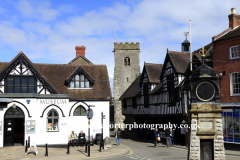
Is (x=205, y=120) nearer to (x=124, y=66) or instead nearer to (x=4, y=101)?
(x=4, y=101)

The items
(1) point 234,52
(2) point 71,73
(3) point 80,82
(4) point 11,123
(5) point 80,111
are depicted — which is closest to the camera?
(1) point 234,52

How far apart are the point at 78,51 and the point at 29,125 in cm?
2443

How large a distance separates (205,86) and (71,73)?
Answer: 52.9 feet

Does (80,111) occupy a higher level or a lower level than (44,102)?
lower

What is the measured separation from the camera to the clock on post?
14.0 m

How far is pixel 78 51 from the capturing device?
4653 centimetres

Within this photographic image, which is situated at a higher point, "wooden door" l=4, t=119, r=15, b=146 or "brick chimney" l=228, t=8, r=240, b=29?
"brick chimney" l=228, t=8, r=240, b=29

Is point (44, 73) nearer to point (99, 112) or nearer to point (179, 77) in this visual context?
point (99, 112)

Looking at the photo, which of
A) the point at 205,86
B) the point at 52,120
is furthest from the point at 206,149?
the point at 52,120

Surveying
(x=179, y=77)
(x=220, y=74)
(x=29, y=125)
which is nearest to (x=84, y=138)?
(x=29, y=125)

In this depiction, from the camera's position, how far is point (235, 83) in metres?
22.7

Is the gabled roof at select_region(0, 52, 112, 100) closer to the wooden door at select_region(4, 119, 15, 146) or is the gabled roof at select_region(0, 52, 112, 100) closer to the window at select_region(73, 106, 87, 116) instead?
the window at select_region(73, 106, 87, 116)

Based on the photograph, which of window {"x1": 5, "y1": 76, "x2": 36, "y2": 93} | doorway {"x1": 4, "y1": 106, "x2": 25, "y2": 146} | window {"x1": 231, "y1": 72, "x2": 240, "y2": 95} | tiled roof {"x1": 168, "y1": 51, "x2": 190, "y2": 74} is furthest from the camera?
tiled roof {"x1": 168, "y1": 51, "x2": 190, "y2": 74}

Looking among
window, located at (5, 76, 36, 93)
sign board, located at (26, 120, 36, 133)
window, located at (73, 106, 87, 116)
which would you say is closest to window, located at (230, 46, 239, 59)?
window, located at (73, 106, 87, 116)
